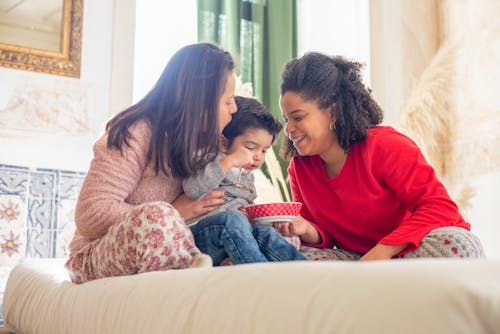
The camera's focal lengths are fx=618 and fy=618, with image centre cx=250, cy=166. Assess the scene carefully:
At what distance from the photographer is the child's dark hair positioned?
1.67 meters

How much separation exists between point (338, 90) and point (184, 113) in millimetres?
444

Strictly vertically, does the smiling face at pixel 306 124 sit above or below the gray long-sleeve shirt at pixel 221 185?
above

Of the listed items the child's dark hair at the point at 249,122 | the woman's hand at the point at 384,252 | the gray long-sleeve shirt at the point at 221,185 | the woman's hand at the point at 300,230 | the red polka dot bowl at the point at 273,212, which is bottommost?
the woman's hand at the point at 384,252

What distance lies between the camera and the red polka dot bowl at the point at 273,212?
1.39 meters

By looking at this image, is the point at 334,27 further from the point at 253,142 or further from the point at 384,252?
the point at 384,252

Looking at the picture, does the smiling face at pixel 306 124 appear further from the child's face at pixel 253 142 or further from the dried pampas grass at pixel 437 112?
the dried pampas grass at pixel 437 112

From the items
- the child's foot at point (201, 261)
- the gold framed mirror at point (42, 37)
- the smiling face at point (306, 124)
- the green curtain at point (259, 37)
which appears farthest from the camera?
the green curtain at point (259, 37)

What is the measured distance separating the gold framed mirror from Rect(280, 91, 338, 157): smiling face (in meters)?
1.41

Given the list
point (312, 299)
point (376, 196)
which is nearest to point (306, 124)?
point (376, 196)

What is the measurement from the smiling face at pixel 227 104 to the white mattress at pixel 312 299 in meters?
0.64

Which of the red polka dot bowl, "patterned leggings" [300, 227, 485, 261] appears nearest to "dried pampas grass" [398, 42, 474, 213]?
"patterned leggings" [300, 227, 485, 261]

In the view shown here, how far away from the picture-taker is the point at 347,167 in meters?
1.60

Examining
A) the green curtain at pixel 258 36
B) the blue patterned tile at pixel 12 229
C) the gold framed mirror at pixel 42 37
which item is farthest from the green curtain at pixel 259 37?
the blue patterned tile at pixel 12 229

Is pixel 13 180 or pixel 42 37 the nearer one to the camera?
pixel 13 180
